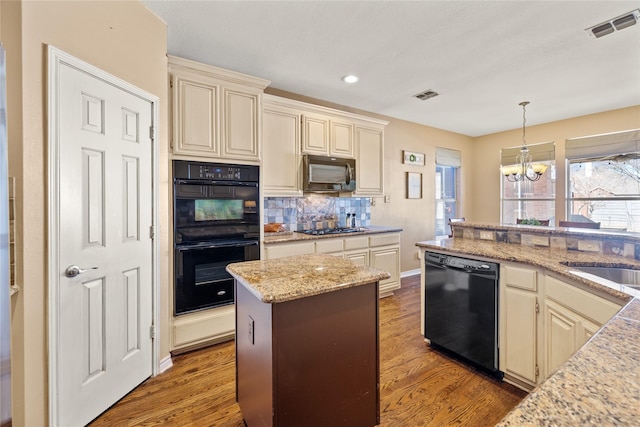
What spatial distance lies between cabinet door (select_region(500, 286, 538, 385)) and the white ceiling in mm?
1985

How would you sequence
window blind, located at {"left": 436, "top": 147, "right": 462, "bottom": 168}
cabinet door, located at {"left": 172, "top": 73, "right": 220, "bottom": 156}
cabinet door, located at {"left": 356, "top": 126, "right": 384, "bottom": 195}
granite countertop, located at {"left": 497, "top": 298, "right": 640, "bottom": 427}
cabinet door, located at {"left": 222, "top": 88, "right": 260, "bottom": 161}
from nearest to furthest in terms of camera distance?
1. granite countertop, located at {"left": 497, "top": 298, "right": 640, "bottom": 427}
2. cabinet door, located at {"left": 172, "top": 73, "right": 220, "bottom": 156}
3. cabinet door, located at {"left": 222, "top": 88, "right": 260, "bottom": 161}
4. cabinet door, located at {"left": 356, "top": 126, "right": 384, "bottom": 195}
5. window blind, located at {"left": 436, "top": 147, "right": 462, "bottom": 168}

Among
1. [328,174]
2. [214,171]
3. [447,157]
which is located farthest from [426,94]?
[214,171]

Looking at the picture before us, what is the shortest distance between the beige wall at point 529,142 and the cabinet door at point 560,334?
3909 millimetres

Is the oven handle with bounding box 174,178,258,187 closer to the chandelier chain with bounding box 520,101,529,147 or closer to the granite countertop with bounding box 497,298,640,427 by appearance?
the granite countertop with bounding box 497,298,640,427

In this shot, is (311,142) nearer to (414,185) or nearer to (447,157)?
(414,185)

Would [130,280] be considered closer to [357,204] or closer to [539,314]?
[539,314]

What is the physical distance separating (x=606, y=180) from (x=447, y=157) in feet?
7.39

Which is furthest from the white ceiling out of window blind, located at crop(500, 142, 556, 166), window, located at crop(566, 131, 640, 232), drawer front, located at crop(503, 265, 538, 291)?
drawer front, located at crop(503, 265, 538, 291)

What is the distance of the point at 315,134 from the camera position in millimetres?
3518

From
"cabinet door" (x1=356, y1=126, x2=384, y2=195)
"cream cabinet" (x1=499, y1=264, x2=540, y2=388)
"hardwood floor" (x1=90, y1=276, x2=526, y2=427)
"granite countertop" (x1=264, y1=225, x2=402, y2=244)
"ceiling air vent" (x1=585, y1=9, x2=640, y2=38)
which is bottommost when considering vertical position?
"hardwood floor" (x1=90, y1=276, x2=526, y2=427)

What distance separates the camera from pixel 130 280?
203 centimetres

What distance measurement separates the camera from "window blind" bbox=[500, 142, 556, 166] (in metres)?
4.90

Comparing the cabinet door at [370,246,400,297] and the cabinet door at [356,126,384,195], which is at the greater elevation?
the cabinet door at [356,126,384,195]

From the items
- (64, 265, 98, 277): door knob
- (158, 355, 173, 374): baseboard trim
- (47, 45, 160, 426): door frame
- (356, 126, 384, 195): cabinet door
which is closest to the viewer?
(47, 45, 160, 426): door frame
